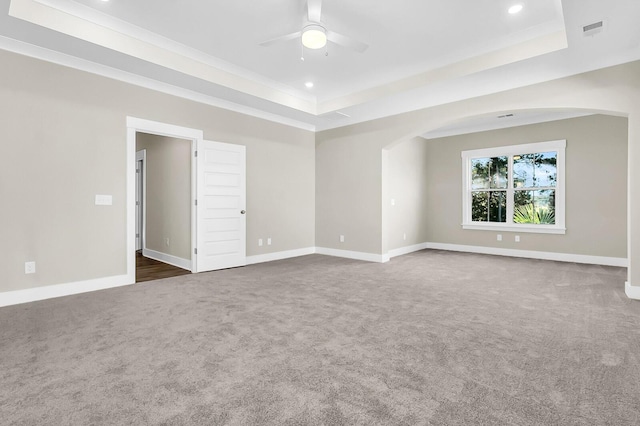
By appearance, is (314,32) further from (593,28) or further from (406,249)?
(406,249)

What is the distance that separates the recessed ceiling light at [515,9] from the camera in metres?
3.26

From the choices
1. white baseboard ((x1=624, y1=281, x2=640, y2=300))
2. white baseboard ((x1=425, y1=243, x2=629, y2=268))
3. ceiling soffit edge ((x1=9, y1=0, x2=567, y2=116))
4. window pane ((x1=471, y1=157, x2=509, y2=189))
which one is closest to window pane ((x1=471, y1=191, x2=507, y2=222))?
window pane ((x1=471, y1=157, x2=509, y2=189))

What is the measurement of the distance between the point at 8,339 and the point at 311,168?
18.2 ft

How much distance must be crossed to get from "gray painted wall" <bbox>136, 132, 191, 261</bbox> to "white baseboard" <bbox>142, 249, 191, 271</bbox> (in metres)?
0.06

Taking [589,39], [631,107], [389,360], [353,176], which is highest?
[589,39]

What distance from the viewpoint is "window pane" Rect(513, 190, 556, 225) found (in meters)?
6.50

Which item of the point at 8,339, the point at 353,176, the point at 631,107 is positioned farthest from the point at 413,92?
the point at 8,339

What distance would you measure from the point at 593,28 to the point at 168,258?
681 cm

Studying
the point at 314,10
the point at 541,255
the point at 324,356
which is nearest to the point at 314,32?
the point at 314,10

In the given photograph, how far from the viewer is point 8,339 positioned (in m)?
2.59

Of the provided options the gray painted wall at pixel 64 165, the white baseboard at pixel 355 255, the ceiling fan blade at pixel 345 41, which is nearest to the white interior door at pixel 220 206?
the gray painted wall at pixel 64 165

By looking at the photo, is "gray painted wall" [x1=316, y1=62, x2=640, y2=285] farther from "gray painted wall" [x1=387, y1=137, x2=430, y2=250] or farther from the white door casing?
the white door casing

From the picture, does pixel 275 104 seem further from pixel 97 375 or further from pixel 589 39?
pixel 97 375

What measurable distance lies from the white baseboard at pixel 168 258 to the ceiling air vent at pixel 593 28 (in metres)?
6.01
